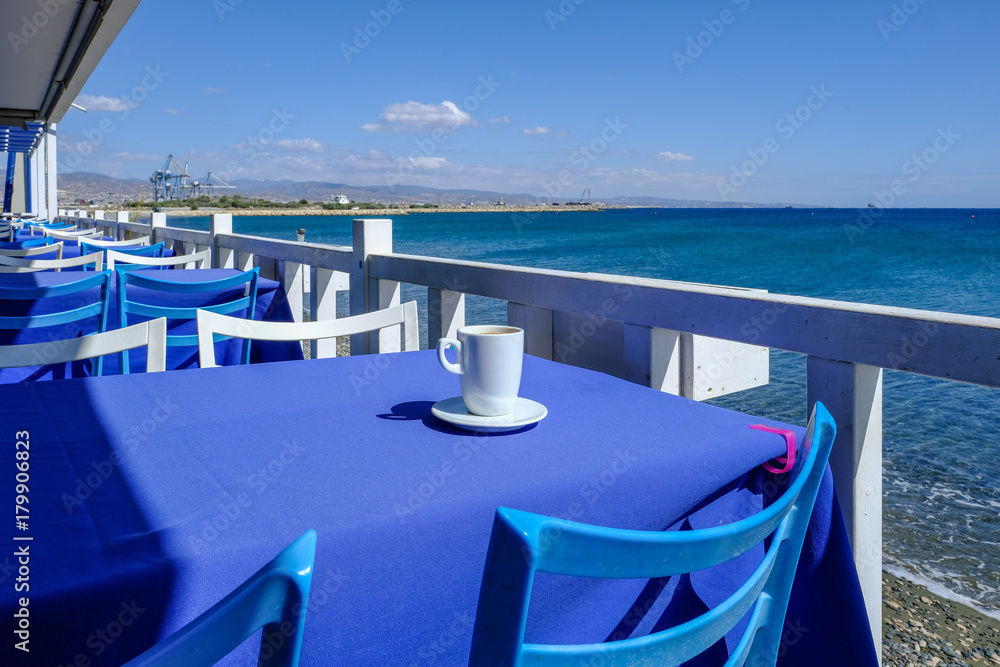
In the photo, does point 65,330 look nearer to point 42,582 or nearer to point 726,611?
point 42,582

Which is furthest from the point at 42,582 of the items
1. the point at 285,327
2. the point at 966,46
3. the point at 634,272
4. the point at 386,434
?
the point at 966,46

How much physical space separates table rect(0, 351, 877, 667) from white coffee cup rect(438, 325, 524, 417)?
0.18ft

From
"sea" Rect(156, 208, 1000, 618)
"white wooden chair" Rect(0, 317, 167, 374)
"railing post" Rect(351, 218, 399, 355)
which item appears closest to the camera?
"white wooden chair" Rect(0, 317, 167, 374)

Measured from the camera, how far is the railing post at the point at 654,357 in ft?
5.14

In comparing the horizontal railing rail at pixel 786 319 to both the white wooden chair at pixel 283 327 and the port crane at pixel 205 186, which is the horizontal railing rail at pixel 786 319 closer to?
the white wooden chair at pixel 283 327

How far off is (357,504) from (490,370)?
0.32m

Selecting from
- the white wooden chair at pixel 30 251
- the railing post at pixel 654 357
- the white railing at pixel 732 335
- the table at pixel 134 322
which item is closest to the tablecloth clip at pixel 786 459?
the white railing at pixel 732 335

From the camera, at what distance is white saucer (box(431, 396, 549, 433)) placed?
916 mm

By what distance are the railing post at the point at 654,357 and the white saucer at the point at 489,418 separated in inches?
23.7

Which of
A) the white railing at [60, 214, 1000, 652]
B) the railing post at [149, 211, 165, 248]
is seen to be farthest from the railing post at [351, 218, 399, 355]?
the railing post at [149, 211, 165, 248]

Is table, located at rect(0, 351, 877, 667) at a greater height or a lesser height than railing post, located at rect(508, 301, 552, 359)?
lesser

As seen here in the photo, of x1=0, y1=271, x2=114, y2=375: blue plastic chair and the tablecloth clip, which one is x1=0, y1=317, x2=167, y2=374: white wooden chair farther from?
the tablecloth clip

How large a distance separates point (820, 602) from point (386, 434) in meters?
0.60

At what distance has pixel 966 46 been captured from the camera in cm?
2880
